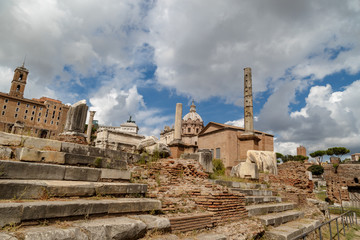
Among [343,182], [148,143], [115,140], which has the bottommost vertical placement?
[343,182]

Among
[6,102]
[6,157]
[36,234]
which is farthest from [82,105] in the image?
[6,102]

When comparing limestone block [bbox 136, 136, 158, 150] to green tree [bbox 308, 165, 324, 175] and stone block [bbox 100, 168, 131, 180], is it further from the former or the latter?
green tree [bbox 308, 165, 324, 175]

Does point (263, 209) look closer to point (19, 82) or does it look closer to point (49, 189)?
point (49, 189)

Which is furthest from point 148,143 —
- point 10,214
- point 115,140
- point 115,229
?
point 115,140

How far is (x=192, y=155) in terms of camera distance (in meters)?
8.88

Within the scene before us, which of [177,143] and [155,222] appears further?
[177,143]

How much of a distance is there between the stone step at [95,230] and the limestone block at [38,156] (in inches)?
72.0

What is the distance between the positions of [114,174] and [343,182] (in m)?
24.8

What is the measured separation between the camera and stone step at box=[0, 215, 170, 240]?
2.14 metres

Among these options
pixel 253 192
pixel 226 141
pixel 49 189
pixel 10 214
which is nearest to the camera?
pixel 10 214

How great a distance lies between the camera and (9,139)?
4.19 m

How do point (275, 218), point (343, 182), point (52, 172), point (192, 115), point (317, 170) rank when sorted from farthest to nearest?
point (192, 115), point (317, 170), point (343, 182), point (275, 218), point (52, 172)

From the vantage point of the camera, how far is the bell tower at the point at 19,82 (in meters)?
52.2

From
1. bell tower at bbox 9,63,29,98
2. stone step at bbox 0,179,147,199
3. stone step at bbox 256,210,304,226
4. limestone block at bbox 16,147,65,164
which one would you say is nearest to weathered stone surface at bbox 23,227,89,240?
stone step at bbox 0,179,147,199
